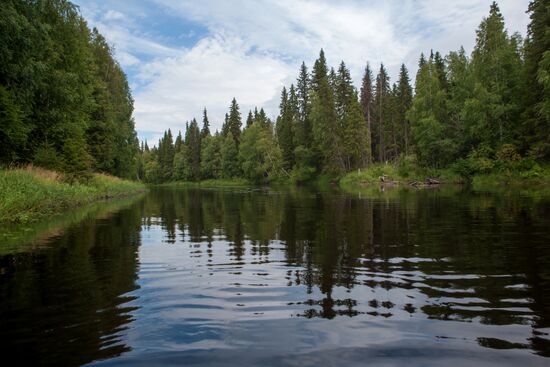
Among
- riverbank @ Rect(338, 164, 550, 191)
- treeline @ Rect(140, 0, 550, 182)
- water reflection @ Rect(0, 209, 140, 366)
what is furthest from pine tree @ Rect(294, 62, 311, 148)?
water reflection @ Rect(0, 209, 140, 366)

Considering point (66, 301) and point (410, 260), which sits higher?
point (410, 260)

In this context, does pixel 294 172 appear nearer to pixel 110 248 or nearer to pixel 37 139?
pixel 37 139

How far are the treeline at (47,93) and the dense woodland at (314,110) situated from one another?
83mm

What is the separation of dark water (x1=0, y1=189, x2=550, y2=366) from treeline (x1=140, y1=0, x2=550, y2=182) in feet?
120

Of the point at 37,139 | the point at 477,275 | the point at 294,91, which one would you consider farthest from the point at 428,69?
the point at 477,275

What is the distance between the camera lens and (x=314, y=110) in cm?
7069

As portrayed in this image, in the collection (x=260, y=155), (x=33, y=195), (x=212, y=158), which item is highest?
(x=212, y=158)

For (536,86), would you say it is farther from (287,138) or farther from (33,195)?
(287,138)

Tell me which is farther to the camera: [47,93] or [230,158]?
[230,158]

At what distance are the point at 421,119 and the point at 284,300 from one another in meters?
56.3

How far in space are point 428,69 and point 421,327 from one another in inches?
2475

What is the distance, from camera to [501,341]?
4.35m

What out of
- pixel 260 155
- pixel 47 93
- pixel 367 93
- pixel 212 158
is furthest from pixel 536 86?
pixel 212 158

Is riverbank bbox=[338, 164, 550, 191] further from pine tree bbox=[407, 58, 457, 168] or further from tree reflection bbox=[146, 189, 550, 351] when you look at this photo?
tree reflection bbox=[146, 189, 550, 351]
